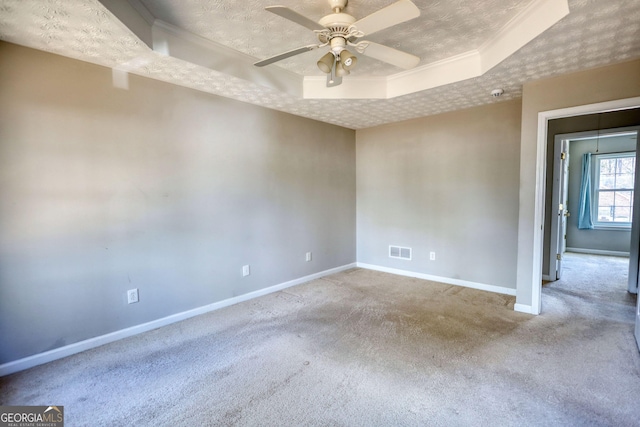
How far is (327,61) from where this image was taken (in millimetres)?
2123

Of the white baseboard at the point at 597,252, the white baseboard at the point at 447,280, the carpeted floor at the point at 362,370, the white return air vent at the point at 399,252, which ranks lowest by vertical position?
the white baseboard at the point at 597,252

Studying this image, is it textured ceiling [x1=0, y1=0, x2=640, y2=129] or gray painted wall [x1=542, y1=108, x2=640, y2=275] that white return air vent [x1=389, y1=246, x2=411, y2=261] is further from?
textured ceiling [x1=0, y1=0, x2=640, y2=129]

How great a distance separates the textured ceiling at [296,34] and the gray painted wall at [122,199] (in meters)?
0.33

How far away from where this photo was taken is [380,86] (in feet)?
11.2

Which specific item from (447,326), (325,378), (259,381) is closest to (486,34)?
(447,326)

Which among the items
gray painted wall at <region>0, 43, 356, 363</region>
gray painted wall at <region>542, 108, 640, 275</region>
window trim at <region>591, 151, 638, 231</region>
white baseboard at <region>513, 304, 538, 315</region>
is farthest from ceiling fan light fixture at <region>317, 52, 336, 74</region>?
window trim at <region>591, 151, 638, 231</region>

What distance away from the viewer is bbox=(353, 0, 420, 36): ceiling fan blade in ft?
5.10

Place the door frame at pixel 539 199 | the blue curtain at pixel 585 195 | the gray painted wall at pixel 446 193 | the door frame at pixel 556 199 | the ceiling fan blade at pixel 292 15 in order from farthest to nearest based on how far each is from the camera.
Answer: the blue curtain at pixel 585 195
the door frame at pixel 556 199
the gray painted wall at pixel 446 193
the door frame at pixel 539 199
the ceiling fan blade at pixel 292 15

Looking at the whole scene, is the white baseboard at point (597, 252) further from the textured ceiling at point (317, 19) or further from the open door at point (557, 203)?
the textured ceiling at point (317, 19)

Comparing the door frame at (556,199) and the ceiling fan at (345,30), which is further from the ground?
the ceiling fan at (345,30)

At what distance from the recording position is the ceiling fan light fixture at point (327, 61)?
2.11m

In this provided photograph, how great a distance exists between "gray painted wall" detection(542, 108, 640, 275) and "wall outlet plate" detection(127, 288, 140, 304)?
5.36 meters

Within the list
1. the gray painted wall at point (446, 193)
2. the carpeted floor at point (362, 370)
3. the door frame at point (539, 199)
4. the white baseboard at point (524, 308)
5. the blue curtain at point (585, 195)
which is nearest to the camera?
the carpeted floor at point (362, 370)

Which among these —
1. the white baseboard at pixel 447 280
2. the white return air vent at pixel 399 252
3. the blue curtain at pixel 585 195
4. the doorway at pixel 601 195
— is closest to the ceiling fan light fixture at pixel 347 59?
the white return air vent at pixel 399 252
